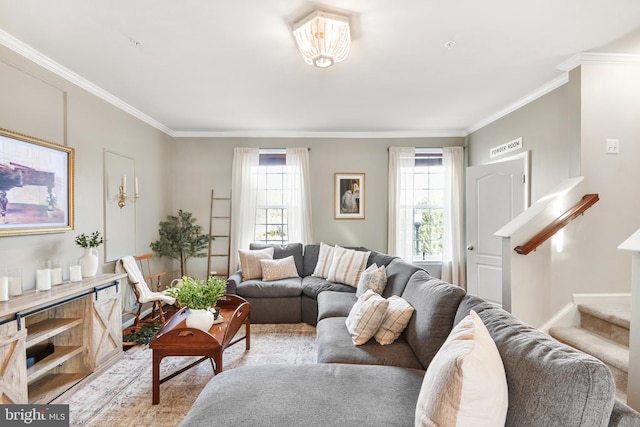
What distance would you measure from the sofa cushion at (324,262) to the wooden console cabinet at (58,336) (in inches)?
91.7

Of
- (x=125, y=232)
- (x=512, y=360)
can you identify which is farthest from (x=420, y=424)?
(x=125, y=232)

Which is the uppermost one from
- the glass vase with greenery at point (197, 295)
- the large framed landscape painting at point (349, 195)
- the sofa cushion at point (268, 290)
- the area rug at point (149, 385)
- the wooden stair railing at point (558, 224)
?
the large framed landscape painting at point (349, 195)

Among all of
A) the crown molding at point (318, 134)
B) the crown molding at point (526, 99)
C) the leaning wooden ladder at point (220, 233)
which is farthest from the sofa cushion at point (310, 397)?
the crown molding at point (318, 134)

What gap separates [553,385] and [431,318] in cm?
90

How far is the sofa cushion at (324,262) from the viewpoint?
4215 mm

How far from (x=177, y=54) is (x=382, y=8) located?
5.31 feet

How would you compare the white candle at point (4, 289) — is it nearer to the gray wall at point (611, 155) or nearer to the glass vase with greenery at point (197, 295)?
the glass vase with greenery at point (197, 295)

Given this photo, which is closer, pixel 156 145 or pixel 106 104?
pixel 106 104

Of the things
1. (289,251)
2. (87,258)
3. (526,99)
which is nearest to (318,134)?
(289,251)

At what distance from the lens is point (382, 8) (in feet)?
6.17

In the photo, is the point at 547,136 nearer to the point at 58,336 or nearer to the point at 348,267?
the point at 348,267

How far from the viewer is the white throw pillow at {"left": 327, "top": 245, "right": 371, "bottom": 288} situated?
3.83 m

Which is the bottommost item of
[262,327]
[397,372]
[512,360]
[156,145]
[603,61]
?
[262,327]

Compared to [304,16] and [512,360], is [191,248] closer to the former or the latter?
[304,16]
